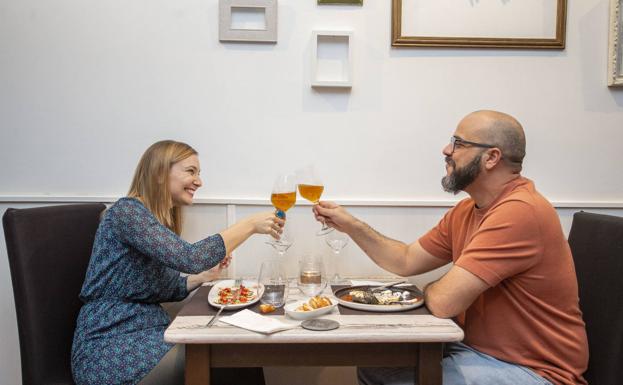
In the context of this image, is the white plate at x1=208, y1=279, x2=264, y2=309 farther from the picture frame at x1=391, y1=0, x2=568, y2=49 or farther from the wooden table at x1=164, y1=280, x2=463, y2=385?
the picture frame at x1=391, y1=0, x2=568, y2=49

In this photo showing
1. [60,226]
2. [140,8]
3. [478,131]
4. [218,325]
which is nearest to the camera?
[218,325]

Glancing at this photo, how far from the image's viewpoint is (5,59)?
208cm

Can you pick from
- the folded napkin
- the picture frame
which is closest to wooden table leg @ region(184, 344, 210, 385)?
the folded napkin

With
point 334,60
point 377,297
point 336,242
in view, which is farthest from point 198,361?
point 334,60

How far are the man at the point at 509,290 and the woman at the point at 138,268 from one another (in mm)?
708

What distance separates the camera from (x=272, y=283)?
1.58 meters

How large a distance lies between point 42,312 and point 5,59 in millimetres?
1215

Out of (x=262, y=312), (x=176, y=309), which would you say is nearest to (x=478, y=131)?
(x=262, y=312)

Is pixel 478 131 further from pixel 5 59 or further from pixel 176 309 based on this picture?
pixel 5 59

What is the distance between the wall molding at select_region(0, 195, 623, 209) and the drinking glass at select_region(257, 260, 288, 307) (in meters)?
0.56

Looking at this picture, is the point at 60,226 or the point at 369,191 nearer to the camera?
the point at 60,226

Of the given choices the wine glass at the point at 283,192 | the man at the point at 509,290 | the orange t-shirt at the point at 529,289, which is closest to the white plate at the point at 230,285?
the wine glass at the point at 283,192

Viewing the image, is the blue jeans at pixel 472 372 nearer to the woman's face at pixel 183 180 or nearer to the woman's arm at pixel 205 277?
the woman's arm at pixel 205 277

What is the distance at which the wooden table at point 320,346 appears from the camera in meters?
1.26
